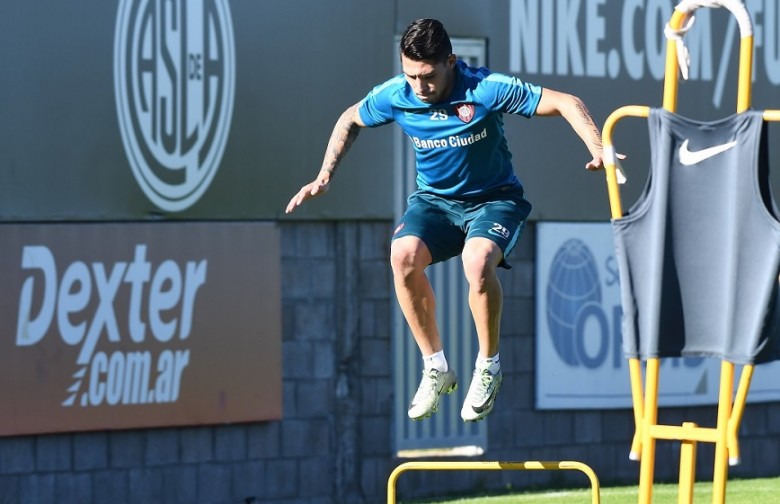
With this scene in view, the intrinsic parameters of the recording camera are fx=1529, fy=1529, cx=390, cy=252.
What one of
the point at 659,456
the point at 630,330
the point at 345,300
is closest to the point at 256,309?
the point at 345,300

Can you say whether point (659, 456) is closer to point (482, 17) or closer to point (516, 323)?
point (516, 323)

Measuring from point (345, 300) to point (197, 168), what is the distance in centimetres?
152

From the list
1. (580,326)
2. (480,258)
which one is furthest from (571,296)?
(480,258)

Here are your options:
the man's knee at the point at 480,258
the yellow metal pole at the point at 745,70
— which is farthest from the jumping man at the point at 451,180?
the yellow metal pole at the point at 745,70

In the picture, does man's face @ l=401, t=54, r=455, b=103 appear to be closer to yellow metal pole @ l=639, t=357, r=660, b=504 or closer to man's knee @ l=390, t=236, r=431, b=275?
man's knee @ l=390, t=236, r=431, b=275

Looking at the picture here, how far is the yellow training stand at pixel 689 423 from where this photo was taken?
521 cm

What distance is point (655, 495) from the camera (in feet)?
33.9

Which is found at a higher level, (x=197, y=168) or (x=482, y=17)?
(x=482, y=17)

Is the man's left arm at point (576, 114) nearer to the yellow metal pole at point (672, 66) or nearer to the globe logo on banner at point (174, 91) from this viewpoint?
the yellow metal pole at point (672, 66)

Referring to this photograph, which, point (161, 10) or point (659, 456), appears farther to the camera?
point (659, 456)

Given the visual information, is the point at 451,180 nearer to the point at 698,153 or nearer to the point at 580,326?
the point at 698,153

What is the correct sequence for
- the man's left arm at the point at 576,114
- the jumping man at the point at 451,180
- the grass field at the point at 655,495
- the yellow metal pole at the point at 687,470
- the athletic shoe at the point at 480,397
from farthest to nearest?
the grass field at the point at 655,495
the athletic shoe at the point at 480,397
the jumping man at the point at 451,180
the man's left arm at the point at 576,114
the yellow metal pole at the point at 687,470

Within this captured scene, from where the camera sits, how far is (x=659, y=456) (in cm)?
1262

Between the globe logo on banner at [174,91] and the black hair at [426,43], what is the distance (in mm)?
4453
